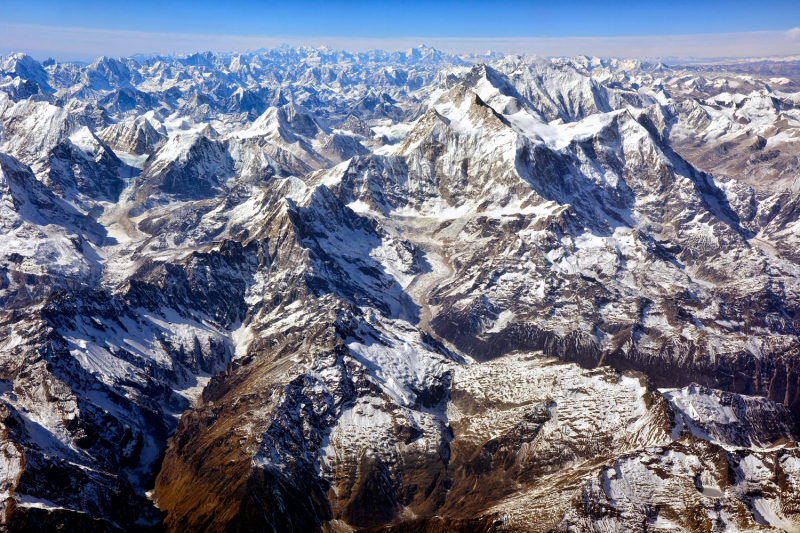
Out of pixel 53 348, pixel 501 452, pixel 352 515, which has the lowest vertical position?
pixel 352 515

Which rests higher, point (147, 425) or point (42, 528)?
point (42, 528)

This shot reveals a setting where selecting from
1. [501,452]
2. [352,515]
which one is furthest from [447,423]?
[352,515]

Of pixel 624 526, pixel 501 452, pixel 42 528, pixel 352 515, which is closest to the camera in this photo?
pixel 624 526

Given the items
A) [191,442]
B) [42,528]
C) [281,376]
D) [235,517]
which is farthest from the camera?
[281,376]

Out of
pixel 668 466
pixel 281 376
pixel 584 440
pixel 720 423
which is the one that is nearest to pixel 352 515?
pixel 281 376

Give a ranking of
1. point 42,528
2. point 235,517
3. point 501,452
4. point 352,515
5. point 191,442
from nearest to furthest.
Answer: point 42,528, point 235,517, point 352,515, point 501,452, point 191,442

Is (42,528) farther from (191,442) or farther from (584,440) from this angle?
(584,440)

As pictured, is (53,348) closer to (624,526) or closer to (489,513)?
(489,513)

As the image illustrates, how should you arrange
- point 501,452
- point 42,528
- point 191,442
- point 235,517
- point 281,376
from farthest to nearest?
point 281,376 → point 191,442 → point 501,452 → point 235,517 → point 42,528

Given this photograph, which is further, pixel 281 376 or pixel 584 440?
pixel 281 376
